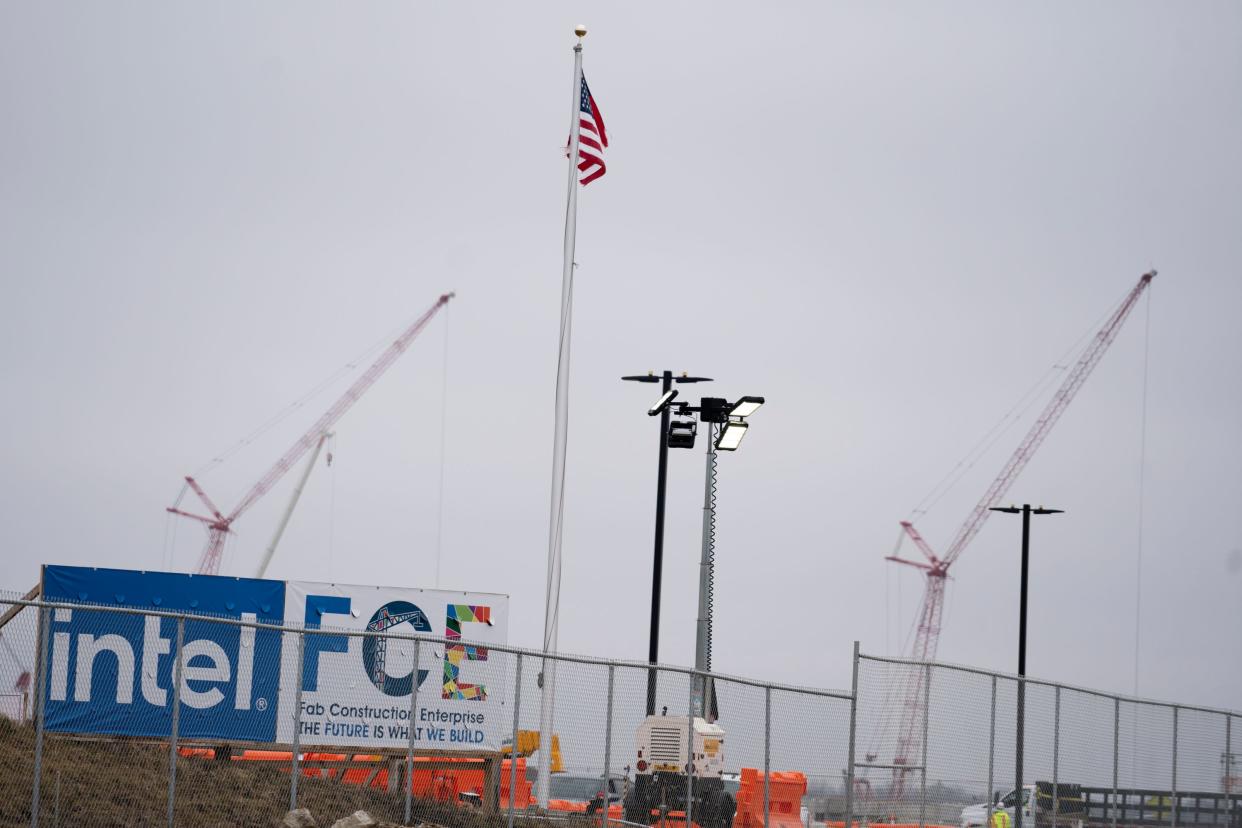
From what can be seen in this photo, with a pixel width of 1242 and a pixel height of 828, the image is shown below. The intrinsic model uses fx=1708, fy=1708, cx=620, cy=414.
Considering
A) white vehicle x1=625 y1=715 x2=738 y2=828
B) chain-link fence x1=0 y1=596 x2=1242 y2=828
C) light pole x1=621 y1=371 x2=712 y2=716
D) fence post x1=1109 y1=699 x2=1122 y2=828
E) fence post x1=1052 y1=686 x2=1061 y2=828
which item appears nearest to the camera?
chain-link fence x1=0 y1=596 x2=1242 y2=828

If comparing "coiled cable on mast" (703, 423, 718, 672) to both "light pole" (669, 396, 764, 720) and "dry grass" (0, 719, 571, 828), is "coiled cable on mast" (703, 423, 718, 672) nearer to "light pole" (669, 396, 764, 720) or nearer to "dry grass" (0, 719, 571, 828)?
"light pole" (669, 396, 764, 720)

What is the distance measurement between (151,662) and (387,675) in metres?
2.82

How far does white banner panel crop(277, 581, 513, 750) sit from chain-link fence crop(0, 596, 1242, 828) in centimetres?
3

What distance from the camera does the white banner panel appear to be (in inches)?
789

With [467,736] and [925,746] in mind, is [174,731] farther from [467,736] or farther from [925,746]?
[925,746]

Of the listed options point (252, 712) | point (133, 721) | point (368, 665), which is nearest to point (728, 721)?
point (368, 665)

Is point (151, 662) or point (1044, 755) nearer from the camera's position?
point (151, 662)

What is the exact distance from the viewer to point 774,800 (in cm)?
2258

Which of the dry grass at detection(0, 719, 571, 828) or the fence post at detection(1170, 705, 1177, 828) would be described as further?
the fence post at detection(1170, 705, 1177, 828)

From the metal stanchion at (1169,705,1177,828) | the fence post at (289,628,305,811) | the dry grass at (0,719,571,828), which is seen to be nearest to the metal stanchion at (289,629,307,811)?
the fence post at (289,628,305,811)

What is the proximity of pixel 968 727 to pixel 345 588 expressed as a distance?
7902mm

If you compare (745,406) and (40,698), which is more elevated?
(745,406)

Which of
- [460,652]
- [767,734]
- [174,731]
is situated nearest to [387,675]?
[460,652]

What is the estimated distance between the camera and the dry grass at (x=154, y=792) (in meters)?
17.2
